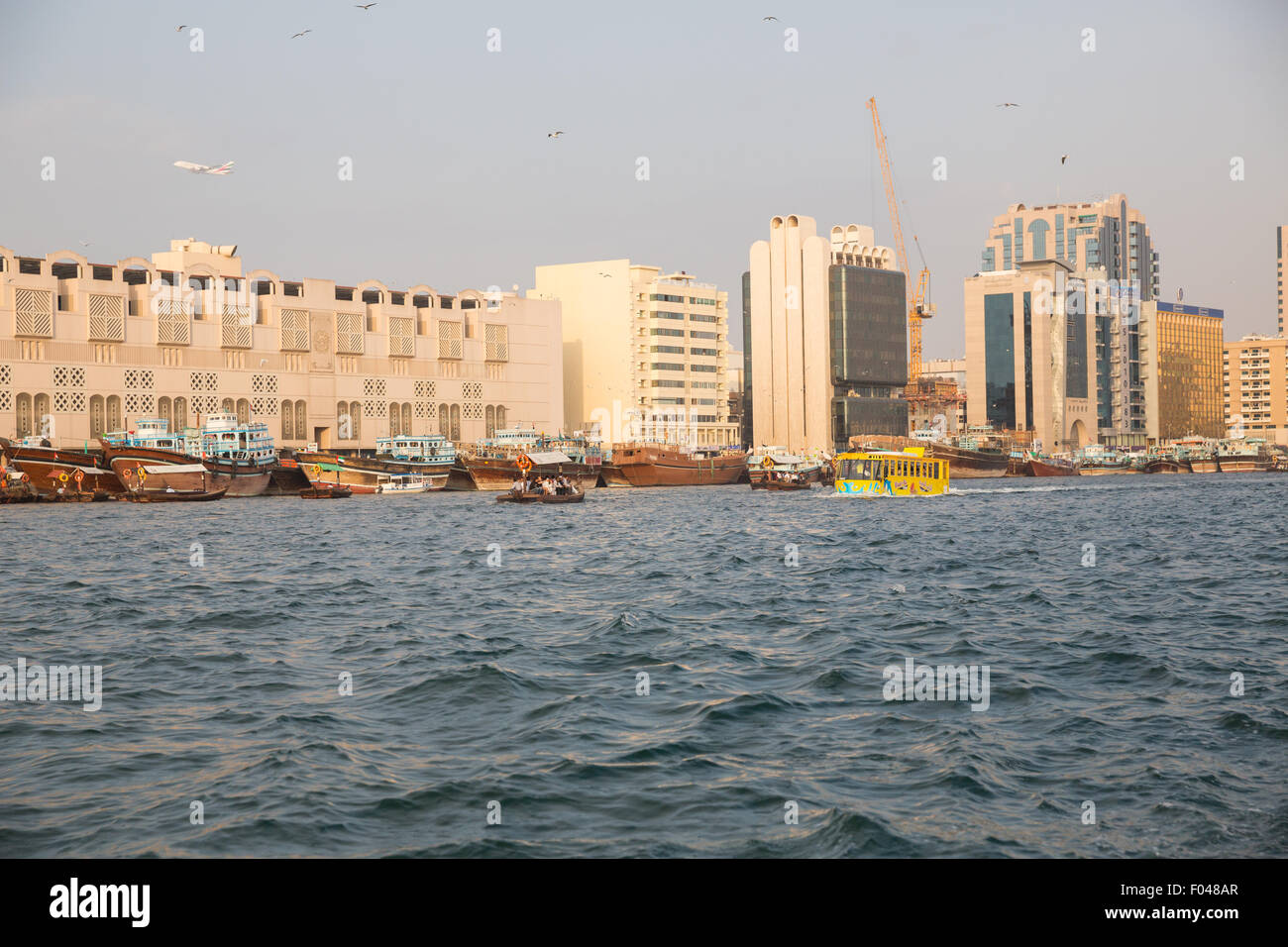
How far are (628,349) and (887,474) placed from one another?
100 metres

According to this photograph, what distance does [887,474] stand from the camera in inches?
3696

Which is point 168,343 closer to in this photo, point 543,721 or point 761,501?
point 761,501

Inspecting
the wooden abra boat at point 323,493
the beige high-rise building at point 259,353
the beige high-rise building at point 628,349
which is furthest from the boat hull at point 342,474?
the beige high-rise building at point 628,349

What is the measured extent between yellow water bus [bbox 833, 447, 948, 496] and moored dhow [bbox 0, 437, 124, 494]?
184 ft

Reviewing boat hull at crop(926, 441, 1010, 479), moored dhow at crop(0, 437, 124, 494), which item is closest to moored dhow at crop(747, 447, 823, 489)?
boat hull at crop(926, 441, 1010, 479)

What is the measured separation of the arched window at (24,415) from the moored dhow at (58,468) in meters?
15.8

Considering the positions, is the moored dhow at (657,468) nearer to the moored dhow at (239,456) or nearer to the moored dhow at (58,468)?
the moored dhow at (239,456)

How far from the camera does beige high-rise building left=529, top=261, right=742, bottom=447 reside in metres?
191

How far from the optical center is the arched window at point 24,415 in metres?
114

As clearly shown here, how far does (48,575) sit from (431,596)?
13.3m

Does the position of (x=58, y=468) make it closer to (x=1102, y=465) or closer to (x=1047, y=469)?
(x=1047, y=469)

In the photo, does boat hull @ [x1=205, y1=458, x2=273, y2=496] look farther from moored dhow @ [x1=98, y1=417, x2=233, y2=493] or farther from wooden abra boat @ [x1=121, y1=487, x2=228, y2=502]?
wooden abra boat @ [x1=121, y1=487, x2=228, y2=502]
